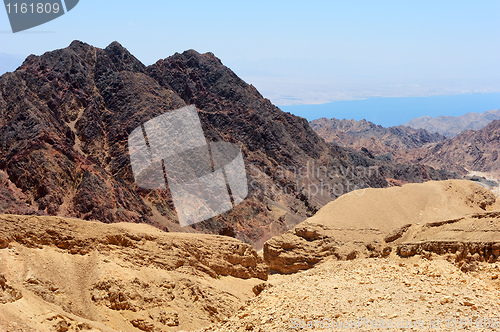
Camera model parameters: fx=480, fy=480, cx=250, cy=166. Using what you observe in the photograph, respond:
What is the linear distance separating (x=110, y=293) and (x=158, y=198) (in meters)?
30.3

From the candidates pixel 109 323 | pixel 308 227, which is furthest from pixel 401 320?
pixel 308 227

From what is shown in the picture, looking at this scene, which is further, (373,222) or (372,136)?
(372,136)

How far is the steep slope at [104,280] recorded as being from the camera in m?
9.72

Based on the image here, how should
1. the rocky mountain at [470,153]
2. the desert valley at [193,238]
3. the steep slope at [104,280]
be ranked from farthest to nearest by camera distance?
1. the rocky mountain at [470,153]
2. the steep slope at [104,280]
3. the desert valley at [193,238]

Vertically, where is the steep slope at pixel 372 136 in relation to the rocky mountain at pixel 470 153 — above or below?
above

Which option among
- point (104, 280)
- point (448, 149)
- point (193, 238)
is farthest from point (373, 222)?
point (448, 149)

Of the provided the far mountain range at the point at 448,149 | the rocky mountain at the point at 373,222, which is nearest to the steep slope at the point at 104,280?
the rocky mountain at the point at 373,222

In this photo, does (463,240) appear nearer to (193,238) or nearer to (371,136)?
(193,238)

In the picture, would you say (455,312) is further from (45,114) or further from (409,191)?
(45,114)

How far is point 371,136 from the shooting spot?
443ft

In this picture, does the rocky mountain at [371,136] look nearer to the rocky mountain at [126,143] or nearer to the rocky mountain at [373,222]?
the rocky mountain at [126,143]

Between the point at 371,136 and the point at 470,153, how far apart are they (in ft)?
109

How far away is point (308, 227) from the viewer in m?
20.4

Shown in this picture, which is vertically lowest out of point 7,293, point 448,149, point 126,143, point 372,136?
point 448,149
